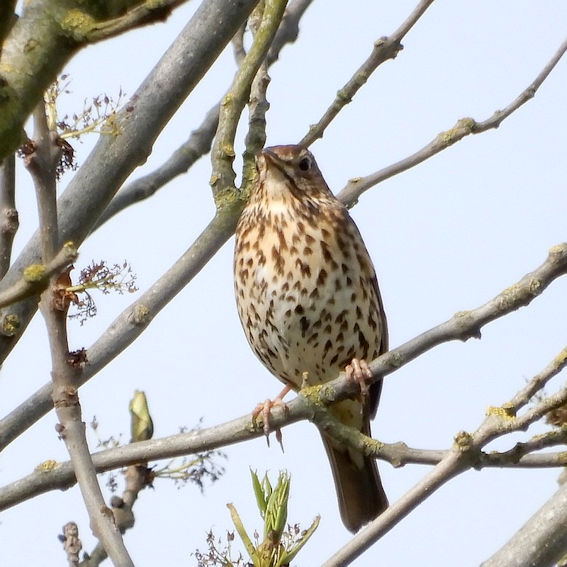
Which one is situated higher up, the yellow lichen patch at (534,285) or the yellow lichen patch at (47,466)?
the yellow lichen patch at (47,466)

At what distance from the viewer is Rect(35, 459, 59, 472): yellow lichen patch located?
145 inches

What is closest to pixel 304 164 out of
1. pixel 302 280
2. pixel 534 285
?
pixel 302 280

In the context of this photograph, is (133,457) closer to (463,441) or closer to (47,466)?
(47,466)

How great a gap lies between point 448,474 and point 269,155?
3489mm

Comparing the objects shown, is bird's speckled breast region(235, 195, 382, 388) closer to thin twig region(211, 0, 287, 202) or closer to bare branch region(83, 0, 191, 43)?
thin twig region(211, 0, 287, 202)

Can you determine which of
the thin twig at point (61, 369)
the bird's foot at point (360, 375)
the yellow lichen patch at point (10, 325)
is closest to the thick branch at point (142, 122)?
the yellow lichen patch at point (10, 325)

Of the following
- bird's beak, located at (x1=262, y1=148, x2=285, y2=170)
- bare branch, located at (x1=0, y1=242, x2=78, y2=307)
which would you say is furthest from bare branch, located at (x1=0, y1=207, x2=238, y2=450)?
bare branch, located at (x1=0, y1=242, x2=78, y2=307)

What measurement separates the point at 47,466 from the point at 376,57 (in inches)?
101

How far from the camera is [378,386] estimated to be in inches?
268

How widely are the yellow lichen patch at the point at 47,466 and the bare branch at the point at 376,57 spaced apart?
2.32m

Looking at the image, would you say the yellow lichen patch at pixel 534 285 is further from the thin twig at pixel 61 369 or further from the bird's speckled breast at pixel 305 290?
the bird's speckled breast at pixel 305 290

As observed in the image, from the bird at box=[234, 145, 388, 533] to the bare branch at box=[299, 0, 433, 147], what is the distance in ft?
2.67

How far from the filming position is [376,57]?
5312 mm

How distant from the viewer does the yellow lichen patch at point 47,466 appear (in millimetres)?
3695
